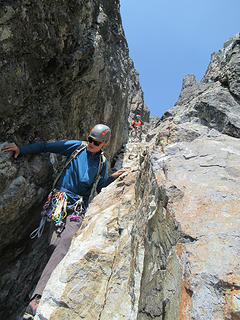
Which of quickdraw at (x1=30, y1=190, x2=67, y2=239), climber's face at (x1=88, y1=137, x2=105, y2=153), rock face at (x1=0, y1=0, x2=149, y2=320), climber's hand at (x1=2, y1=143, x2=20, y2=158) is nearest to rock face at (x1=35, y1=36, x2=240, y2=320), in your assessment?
quickdraw at (x1=30, y1=190, x2=67, y2=239)

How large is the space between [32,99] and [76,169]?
2444 millimetres

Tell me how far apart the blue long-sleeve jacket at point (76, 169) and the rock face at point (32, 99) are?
2.75 ft

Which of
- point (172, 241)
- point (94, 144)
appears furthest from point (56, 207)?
point (172, 241)

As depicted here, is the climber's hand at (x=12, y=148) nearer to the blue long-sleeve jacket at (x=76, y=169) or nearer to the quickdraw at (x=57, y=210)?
the blue long-sleeve jacket at (x=76, y=169)

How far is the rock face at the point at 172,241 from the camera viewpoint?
5.26 ft

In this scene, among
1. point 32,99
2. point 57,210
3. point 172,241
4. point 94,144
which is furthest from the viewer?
point 32,99

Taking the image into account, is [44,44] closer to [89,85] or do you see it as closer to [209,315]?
[89,85]

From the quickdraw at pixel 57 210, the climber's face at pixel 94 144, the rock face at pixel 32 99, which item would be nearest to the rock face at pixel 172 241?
the quickdraw at pixel 57 210

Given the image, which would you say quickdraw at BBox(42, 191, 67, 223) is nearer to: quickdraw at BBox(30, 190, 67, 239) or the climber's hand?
quickdraw at BBox(30, 190, 67, 239)

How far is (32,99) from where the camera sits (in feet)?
18.3

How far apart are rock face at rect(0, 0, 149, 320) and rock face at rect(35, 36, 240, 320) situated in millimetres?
1929

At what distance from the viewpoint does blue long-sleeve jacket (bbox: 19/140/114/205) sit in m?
4.54

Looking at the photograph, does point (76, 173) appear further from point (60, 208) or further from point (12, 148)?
point (12, 148)

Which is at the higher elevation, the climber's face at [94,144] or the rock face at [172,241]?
the climber's face at [94,144]
